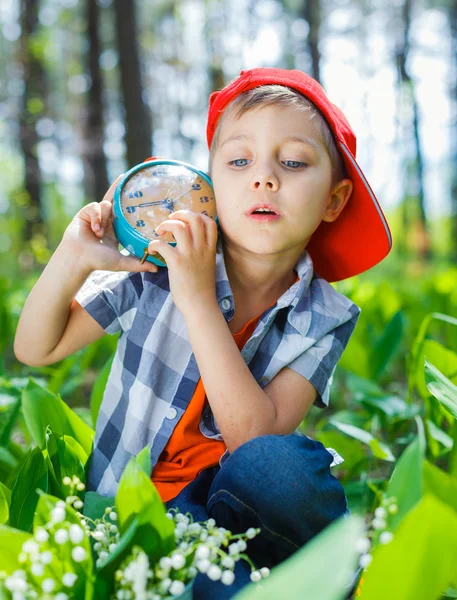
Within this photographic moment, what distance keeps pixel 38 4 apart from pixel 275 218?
7.54 metres

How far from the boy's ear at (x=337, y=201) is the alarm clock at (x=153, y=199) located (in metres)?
0.29

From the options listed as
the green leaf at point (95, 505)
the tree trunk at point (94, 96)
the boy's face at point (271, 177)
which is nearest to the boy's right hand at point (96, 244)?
the boy's face at point (271, 177)

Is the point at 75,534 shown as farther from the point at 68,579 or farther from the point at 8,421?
the point at 8,421

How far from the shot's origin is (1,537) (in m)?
0.83

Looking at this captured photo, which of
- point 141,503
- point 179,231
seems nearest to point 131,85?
point 179,231

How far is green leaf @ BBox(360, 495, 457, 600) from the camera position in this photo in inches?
27.8

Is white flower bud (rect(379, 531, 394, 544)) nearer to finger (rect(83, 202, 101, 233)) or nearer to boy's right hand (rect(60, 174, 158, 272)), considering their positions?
boy's right hand (rect(60, 174, 158, 272))

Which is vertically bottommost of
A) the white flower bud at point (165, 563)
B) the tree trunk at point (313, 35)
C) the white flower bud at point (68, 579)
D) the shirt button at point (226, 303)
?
the white flower bud at point (165, 563)

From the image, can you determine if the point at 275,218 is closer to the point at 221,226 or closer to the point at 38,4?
the point at 221,226

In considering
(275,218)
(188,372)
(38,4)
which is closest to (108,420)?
(188,372)

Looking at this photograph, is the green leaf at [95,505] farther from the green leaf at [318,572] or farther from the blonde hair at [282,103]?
the blonde hair at [282,103]

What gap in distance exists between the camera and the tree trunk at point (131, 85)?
4.77 metres

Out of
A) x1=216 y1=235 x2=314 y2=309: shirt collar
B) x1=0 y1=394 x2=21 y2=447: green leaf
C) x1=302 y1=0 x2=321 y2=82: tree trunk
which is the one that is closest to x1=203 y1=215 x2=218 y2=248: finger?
x1=216 y1=235 x2=314 y2=309: shirt collar

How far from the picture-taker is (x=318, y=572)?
0.61m
